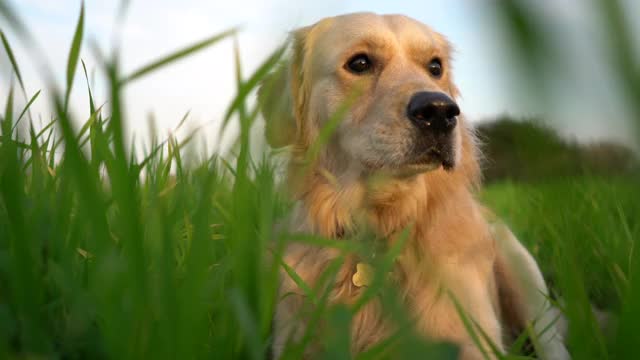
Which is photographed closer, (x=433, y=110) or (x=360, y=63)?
(x=433, y=110)

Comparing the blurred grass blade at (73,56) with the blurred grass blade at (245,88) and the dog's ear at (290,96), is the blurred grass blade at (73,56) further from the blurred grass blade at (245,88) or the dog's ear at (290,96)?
the dog's ear at (290,96)

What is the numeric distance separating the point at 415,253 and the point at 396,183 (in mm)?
426

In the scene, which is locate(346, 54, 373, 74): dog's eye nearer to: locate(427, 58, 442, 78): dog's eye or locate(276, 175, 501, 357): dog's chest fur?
locate(427, 58, 442, 78): dog's eye

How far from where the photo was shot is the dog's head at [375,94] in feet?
8.04

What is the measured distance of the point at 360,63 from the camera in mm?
2920

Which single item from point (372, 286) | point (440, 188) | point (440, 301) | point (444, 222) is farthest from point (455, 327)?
point (372, 286)

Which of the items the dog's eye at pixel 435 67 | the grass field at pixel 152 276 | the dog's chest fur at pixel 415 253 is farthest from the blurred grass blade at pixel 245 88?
the dog's eye at pixel 435 67

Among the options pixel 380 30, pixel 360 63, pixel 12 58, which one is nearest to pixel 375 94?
pixel 360 63

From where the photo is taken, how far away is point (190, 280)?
2.86 feet

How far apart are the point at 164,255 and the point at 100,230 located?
0.15 metres

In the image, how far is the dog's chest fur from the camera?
7.52 feet

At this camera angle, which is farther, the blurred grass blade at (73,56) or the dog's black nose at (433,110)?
the dog's black nose at (433,110)

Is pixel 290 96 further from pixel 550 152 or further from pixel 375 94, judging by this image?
pixel 550 152

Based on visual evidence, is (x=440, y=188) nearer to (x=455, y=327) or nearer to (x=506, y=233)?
(x=506, y=233)
